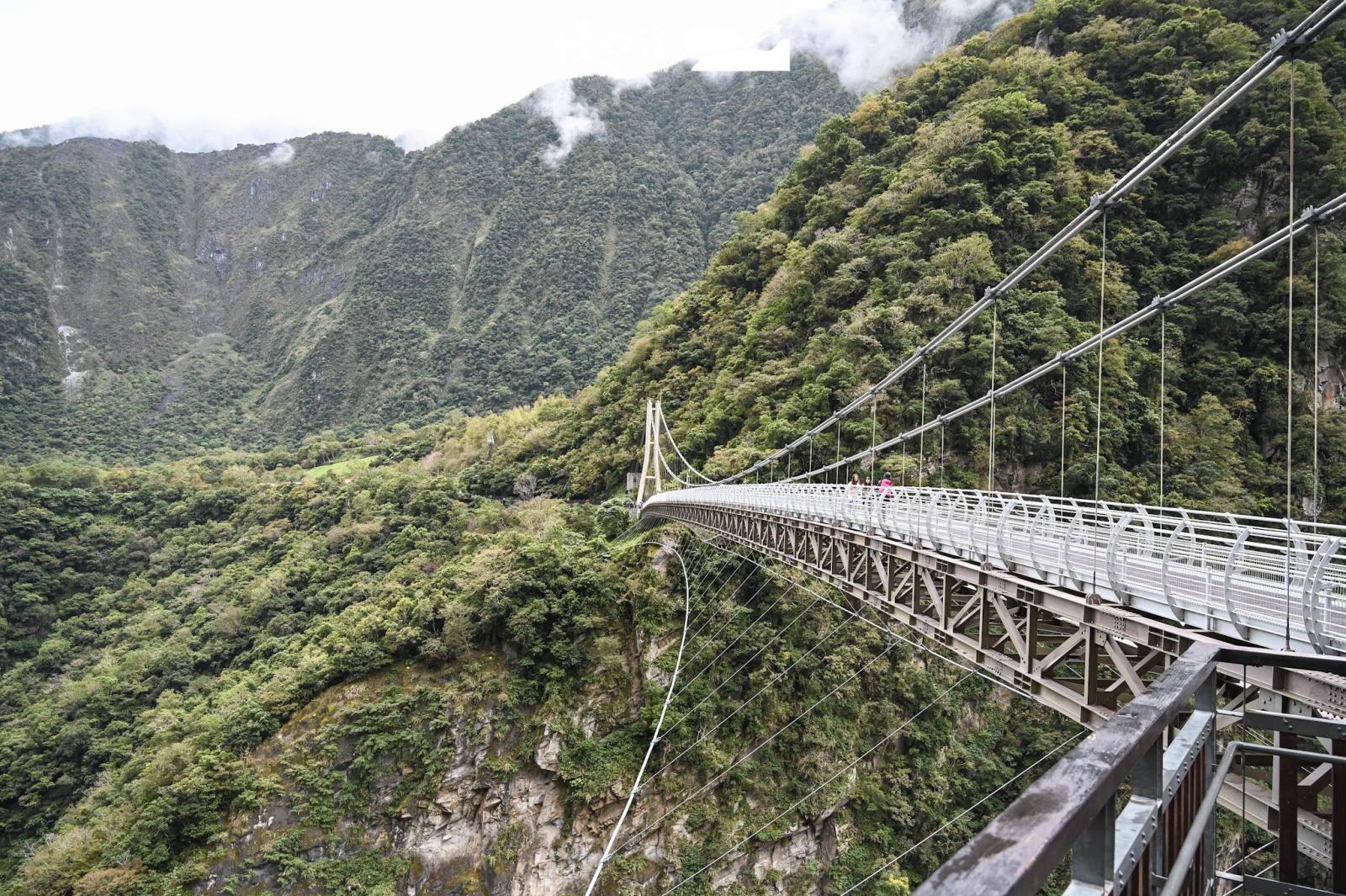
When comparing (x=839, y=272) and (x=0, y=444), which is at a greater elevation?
(x=839, y=272)

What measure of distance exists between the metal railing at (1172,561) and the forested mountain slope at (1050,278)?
11961 millimetres

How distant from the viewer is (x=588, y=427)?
4578 cm

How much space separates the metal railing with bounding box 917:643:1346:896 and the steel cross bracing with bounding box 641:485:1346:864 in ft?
0.69

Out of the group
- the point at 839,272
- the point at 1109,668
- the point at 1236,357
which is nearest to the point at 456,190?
the point at 839,272

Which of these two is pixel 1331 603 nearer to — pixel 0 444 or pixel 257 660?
pixel 257 660

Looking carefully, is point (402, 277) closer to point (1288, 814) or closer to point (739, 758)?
point (739, 758)

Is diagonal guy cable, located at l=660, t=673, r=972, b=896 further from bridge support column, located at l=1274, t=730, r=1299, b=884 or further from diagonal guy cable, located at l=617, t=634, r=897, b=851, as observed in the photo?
bridge support column, located at l=1274, t=730, r=1299, b=884

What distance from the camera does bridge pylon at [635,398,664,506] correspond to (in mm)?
35656

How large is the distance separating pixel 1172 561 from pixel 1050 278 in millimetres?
25915

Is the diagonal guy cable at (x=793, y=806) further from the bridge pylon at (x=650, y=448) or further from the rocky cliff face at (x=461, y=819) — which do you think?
the bridge pylon at (x=650, y=448)

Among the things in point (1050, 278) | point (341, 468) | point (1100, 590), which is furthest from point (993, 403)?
point (341, 468)

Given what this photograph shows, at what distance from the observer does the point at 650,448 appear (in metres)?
37.8

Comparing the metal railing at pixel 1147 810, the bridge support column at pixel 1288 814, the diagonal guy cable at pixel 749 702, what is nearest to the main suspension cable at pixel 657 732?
the diagonal guy cable at pixel 749 702

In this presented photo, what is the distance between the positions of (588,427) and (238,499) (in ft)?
114
